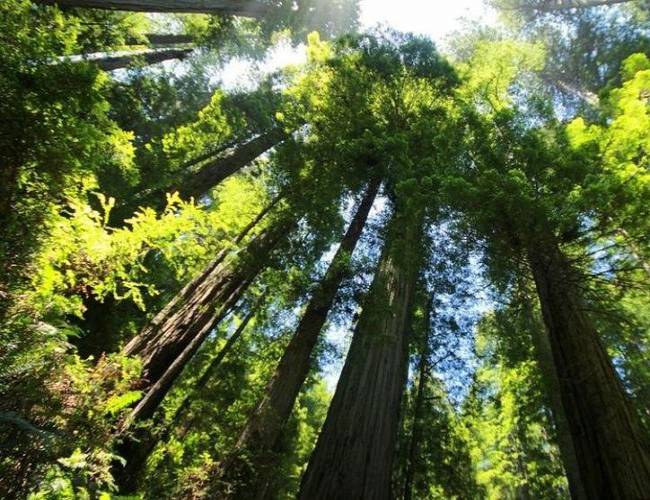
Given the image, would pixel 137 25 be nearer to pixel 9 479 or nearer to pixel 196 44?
pixel 196 44

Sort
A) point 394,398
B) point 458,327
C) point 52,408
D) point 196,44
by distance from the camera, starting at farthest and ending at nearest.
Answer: point 196,44
point 458,327
point 394,398
point 52,408

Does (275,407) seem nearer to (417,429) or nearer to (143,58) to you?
(417,429)

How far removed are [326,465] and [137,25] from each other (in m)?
10.7

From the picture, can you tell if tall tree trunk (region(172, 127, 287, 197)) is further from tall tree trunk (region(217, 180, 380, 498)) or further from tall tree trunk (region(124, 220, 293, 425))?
tall tree trunk (region(217, 180, 380, 498))

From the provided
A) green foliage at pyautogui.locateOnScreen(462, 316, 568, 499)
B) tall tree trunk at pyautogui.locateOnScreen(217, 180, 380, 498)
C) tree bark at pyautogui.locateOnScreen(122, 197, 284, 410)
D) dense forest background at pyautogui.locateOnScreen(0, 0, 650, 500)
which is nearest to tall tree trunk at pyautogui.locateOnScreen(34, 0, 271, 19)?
dense forest background at pyautogui.locateOnScreen(0, 0, 650, 500)

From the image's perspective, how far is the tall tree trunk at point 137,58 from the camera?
28.9ft

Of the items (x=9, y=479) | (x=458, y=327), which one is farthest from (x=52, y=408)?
(x=458, y=327)

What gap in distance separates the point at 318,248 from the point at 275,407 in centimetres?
307

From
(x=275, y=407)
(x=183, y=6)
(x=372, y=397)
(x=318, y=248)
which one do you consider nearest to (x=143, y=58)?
(x=183, y=6)

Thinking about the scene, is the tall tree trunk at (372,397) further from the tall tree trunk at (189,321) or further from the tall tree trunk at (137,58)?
the tall tree trunk at (137,58)

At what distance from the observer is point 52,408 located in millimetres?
3061

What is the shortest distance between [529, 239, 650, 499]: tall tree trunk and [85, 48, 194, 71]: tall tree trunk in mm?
6151

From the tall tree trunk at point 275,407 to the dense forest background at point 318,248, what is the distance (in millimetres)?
39

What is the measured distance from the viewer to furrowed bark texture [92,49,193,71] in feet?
29.1
